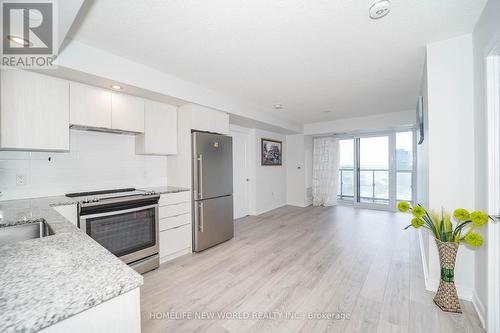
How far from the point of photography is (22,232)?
1.42 metres

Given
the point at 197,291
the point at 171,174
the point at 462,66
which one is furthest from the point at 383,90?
the point at 197,291

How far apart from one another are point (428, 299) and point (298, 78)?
2.76 metres

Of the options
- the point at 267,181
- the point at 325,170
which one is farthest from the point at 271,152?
the point at 325,170

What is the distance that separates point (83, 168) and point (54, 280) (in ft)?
7.65

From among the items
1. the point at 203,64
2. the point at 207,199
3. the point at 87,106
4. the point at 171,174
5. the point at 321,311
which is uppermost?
the point at 203,64

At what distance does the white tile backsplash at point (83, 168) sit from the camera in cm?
212

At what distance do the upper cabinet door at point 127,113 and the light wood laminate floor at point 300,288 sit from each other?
70.6 inches

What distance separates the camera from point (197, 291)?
2072 millimetres

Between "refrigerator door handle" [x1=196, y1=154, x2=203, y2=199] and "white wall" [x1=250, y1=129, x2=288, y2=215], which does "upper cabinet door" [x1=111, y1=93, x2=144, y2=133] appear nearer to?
"refrigerator door handle" [x1=196, y1=154, x2=203, y2=199]

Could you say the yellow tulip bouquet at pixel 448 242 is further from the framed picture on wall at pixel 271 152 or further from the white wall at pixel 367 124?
the framed picture on wall at pixel 271 152

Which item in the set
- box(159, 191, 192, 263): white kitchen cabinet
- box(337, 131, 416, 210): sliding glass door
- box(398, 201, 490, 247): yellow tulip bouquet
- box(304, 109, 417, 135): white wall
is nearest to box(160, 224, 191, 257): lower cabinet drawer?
box(159, 191, 192, 263): white kitchen cabinet

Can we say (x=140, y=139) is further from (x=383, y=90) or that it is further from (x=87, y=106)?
(x=383, y=90)

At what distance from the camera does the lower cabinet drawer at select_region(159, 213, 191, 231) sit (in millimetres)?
2666

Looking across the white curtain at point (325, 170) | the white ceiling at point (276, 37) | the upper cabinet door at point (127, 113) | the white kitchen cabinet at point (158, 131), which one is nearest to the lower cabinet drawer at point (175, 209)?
the white kitchen cabinet at point (158, 131)
